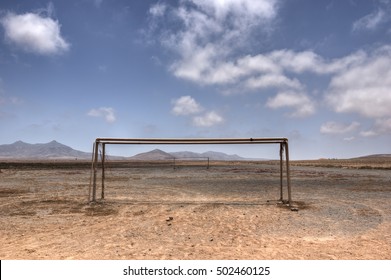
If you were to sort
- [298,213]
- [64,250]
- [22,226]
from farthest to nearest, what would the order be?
[298,213] → [22,226] → [64,250]

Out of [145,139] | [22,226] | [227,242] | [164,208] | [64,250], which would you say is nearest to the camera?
[64,250]

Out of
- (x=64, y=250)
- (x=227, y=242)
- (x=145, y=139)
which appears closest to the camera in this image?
(x=64, y=250)

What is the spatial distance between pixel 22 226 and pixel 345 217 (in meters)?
9.02

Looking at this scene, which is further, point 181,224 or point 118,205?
point 118,205

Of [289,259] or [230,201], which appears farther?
[230,201]

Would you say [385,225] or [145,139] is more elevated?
[145,139]

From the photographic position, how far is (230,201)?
12578 millimetres

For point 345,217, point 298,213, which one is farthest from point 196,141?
point 345,217

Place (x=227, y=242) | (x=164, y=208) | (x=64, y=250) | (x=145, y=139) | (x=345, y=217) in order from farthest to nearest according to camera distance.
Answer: (x=145, y=139) → (x=164, y=208) → (x=345, y=217) → (x=227, y=242) → (x=64, y=250)

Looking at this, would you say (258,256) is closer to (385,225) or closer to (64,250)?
(64,250)

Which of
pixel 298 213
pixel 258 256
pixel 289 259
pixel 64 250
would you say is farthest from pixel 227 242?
pixel 298 213

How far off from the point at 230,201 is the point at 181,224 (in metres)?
4.36

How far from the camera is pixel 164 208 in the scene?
1099 centimetres

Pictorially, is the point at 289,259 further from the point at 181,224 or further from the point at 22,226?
the point at 22,226
